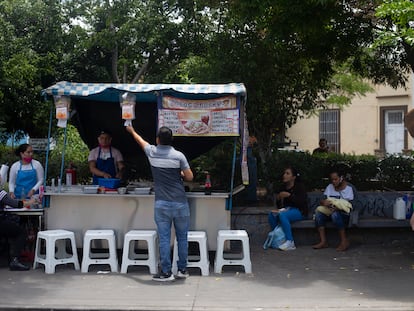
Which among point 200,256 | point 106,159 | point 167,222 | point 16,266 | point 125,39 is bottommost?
point 16,266

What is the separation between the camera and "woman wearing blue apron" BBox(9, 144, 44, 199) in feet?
28.4

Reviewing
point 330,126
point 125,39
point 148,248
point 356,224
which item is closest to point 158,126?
point 148,248

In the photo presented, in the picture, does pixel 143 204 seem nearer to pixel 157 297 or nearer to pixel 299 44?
pixel 157 297

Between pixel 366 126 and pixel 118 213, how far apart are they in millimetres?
17713

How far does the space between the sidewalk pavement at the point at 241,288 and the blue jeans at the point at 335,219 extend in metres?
0.59

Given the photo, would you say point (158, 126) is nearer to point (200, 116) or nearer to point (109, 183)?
point (200, 116)

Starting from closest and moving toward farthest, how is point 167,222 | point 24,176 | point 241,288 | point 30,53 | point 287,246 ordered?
point 241,288 < point 167,222 < point 24,176 < point 287,246 < point 30,53

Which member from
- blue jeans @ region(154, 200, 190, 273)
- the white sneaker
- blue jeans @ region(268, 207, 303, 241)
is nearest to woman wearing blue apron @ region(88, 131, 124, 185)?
blue jeans @ region(154, 200, 190, 273)

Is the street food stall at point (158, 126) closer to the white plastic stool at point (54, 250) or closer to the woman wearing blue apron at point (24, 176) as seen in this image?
the white plastic stool at point (54, 250)

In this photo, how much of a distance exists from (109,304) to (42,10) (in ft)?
41.5

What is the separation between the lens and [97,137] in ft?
32.2

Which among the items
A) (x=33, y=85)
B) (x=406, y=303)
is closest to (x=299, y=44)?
(x=406, y=303)

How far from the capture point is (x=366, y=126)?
24.0 metres

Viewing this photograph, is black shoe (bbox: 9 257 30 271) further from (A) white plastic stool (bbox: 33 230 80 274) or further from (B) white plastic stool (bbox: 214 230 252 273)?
(B) white plastic stool (bbox: 214 230 252 273)
